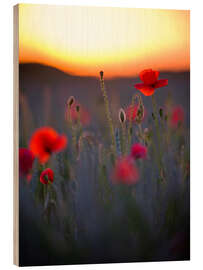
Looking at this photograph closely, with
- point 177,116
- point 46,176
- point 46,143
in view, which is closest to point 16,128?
point 46,143

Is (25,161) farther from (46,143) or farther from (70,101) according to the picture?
(70,101)

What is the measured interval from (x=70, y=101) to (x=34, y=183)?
2.77ft

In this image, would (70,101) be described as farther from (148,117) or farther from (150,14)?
(150,14)

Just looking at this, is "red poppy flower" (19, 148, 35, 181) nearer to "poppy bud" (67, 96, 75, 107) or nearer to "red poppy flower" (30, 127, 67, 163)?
"red poppy flower" (30, 127, 67, 163)

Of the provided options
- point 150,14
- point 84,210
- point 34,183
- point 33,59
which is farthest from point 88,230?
point 150,14

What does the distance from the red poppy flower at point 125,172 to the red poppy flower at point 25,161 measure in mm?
806

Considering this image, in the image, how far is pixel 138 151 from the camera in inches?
243

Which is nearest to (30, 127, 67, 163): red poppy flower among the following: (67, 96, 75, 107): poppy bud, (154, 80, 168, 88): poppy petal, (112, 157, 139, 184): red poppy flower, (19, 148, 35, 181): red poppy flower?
(19, 148, 35, 181): red poppy flower

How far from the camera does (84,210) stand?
604 cm

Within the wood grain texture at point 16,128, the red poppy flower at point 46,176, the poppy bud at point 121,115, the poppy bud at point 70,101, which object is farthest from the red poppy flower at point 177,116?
the wood grain texture at point 16,128

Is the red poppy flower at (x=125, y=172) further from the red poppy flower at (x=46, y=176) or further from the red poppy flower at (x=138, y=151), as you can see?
the red poppy flower at (x=46, y=176)

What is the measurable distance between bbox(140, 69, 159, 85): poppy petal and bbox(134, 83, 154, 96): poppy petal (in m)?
0.04

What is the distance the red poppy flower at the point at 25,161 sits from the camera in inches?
233

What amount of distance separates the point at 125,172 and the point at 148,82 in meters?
0.90
